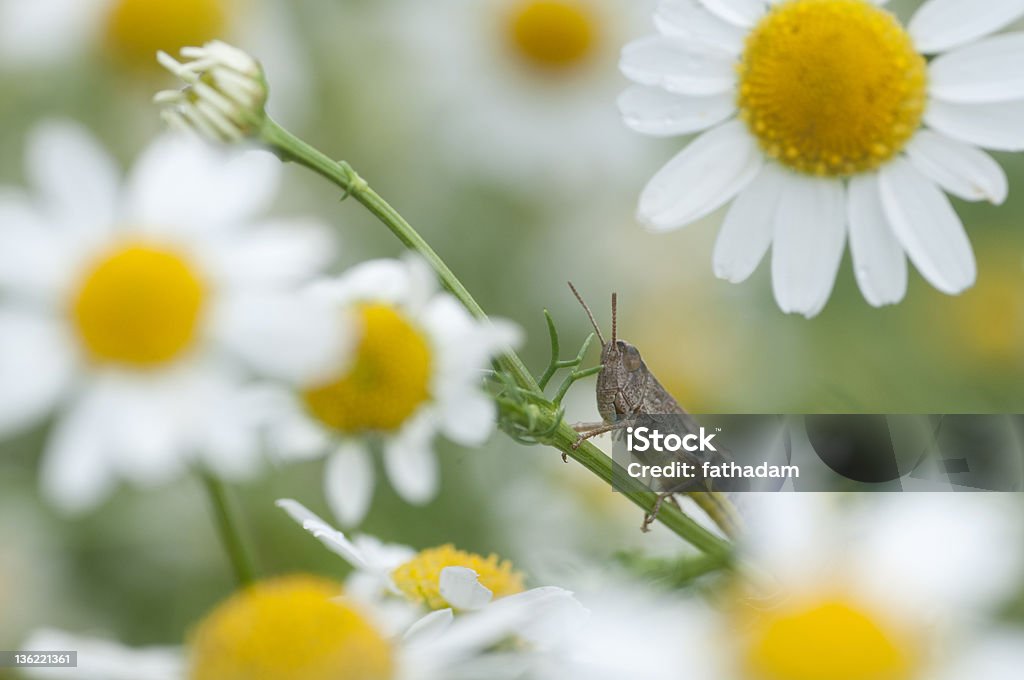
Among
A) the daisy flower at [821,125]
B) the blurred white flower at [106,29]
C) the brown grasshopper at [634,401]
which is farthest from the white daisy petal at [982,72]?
the blurred white flower at [106,29]

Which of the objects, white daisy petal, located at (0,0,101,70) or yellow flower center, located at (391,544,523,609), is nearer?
yellow flower center, located at (391,544,523,609)

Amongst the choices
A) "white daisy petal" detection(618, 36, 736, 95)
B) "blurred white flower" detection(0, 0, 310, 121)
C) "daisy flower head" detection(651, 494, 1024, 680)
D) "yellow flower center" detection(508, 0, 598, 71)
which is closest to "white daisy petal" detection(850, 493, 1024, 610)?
"daisy flower head" detection(651, 494, 1024, 680)

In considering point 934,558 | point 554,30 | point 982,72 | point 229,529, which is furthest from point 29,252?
point 554,30

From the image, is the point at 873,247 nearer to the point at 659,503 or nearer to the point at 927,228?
the point at 927,228

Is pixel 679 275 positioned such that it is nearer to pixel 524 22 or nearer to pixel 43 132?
pixel 524 22

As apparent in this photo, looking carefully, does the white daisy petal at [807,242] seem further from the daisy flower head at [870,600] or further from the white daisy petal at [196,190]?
the white daisy petal at [196,190]

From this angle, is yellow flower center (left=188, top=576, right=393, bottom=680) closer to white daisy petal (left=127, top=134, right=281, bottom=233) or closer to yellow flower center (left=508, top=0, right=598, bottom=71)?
white daisy petal (left=127, top=134, right=281, bottom=233)

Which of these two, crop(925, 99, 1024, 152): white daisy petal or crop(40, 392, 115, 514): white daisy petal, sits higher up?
crop(925, 99, 1024, 152): white daisy petal
